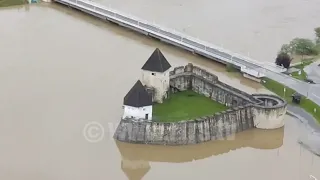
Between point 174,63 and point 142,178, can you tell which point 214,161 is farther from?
point 174,63

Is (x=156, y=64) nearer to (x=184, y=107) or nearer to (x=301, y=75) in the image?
(x=184, y=107)

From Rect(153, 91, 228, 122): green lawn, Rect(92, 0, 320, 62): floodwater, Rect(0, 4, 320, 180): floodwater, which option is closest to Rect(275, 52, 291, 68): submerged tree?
Rect(92, 0, 320, 62): floodwater

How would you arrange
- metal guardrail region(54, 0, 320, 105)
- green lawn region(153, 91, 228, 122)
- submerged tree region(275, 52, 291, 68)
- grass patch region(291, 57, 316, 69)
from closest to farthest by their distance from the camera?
green lawn region(153, 91, 228, 122), metal guardrail region(54, 0, 320, 105), submerged tree region(275, 52, 291, 68), grass patch region(291, 57, 316, 69)

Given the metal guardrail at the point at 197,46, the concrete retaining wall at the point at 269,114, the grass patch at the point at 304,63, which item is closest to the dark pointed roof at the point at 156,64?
the concrete retaining wall at the point at 269,114

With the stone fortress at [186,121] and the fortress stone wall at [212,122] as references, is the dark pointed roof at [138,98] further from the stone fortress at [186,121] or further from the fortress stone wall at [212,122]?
the fortress stone wall at [212,122]

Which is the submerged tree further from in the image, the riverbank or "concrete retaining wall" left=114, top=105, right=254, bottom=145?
the riverbank
